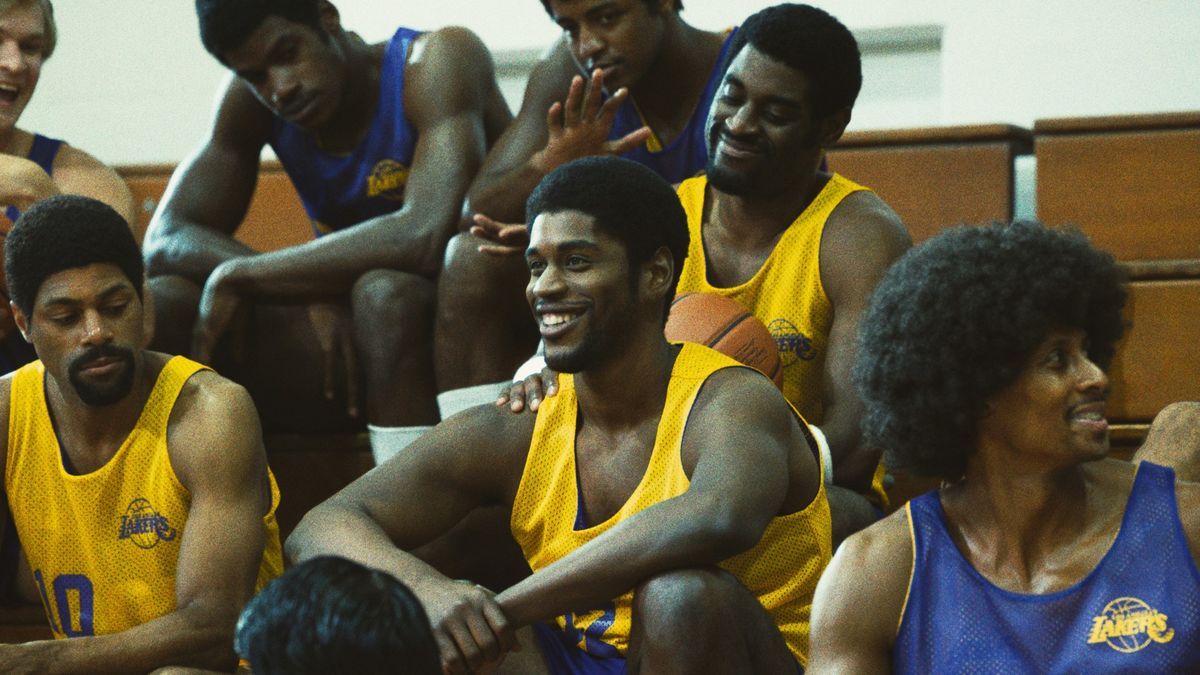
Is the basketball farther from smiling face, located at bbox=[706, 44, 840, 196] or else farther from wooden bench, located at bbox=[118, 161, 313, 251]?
wooden bench, located at bbox=[118, 161, 313, 251]

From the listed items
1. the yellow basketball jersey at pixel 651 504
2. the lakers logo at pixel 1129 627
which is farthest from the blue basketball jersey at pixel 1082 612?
the yellow basketball jersey at pixel 651 504

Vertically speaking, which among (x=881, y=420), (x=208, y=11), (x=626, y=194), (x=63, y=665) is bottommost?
(x=63, y=665)

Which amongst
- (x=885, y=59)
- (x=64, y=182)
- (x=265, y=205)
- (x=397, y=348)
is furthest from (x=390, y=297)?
(x=885, y=59)

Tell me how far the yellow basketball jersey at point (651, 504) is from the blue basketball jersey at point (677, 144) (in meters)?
1.08

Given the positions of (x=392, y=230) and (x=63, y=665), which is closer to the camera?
(x=63, y=665)

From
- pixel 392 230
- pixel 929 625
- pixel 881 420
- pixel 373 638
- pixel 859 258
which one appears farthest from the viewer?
pixel 392 230

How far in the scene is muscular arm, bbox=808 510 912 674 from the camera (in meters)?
2.25

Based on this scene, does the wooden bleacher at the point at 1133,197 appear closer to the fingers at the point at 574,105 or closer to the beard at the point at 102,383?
the fingers at the point at 574,105

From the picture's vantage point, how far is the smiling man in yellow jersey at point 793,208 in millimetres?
3365

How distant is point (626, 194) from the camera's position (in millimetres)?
2885

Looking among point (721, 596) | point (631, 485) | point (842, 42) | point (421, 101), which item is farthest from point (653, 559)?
point (421, 101)

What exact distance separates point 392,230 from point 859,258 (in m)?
1.08

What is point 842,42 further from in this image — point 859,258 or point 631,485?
point 631,485

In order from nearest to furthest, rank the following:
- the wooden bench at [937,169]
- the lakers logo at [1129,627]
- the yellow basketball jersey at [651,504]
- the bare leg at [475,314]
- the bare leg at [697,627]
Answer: the lakers logo at [1129,627] < the bare leg at [697,627] < the yellow basketball jersey at [651,504] < the bare leg at [475,314] < the wooden bench at [937,169]
